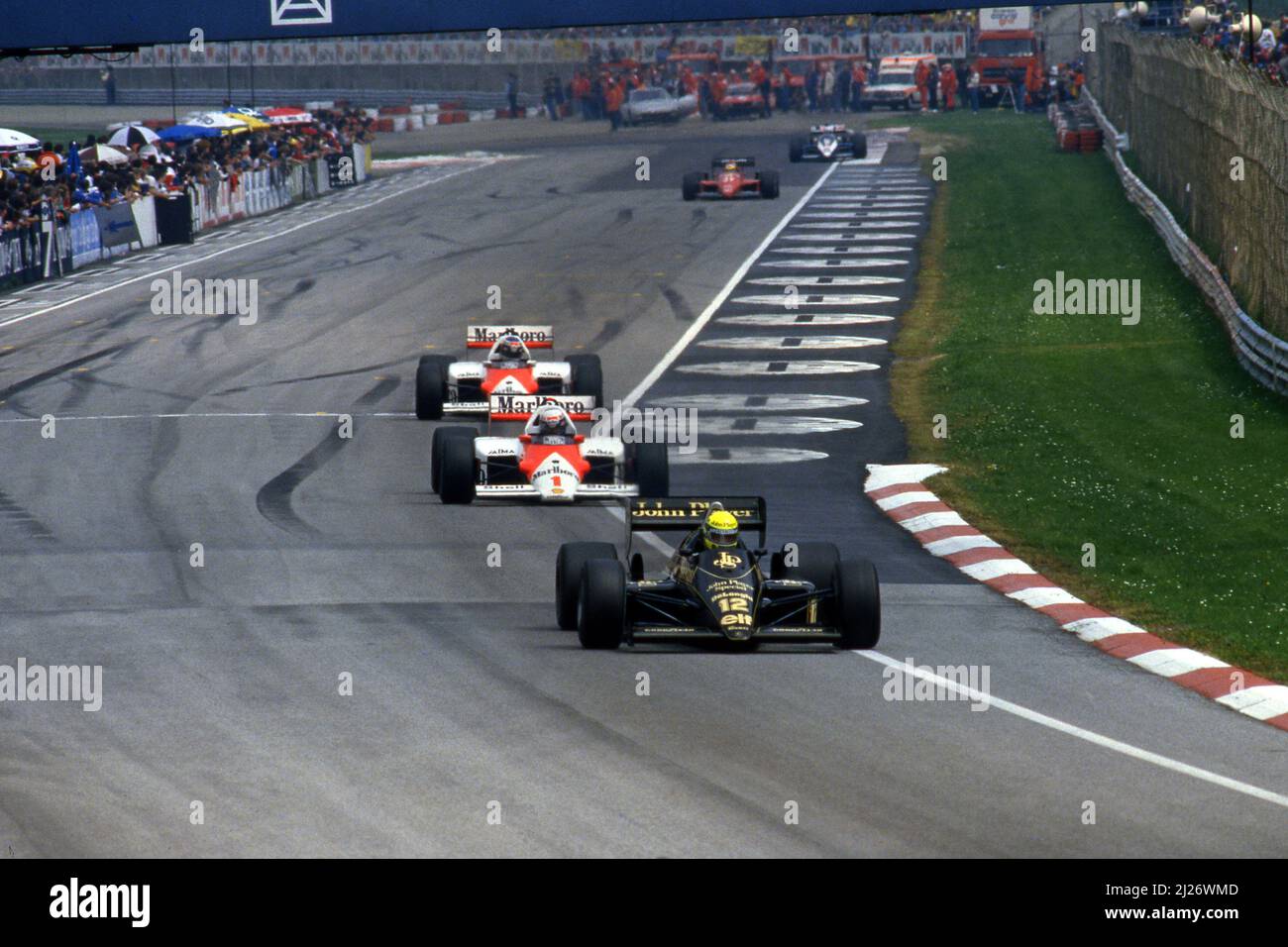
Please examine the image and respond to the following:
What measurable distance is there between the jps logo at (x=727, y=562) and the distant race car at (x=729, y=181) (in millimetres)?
37426

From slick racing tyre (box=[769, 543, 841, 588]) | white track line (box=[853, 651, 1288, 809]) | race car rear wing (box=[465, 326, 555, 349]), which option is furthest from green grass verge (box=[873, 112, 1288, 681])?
race car rear wing (box=[465, 326, 555, 349])

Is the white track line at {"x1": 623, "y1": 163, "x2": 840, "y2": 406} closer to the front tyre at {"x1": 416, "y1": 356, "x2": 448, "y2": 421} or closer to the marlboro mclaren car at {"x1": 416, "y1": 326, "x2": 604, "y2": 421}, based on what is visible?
the marlboro mclaren car at {"x1": 416, "y1": 326, "x2": 604, "y2": 421}

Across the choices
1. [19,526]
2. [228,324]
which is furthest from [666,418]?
[228,324]

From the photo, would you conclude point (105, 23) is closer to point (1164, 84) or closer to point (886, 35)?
point (1164, 84)

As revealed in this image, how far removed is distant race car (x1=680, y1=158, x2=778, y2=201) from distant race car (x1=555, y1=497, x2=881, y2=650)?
3697 cm

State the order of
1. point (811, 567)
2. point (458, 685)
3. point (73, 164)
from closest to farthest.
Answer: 1. point (458, 685)
2. point (811, 567)
3. point (73, 164)

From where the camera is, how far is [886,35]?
92.2 meters

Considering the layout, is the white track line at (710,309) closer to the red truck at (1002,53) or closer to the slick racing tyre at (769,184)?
the slick racing tyre at (769,184)

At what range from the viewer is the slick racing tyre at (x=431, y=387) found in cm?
2500

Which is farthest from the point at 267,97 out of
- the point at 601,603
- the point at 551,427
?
the point at 601,603

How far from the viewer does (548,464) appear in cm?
1992

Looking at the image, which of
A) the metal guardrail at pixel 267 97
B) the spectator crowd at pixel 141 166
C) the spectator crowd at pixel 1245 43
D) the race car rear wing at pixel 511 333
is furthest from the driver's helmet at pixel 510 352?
the metal guardrail at pixel 267 97

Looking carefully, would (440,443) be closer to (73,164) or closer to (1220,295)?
(1220,295)
